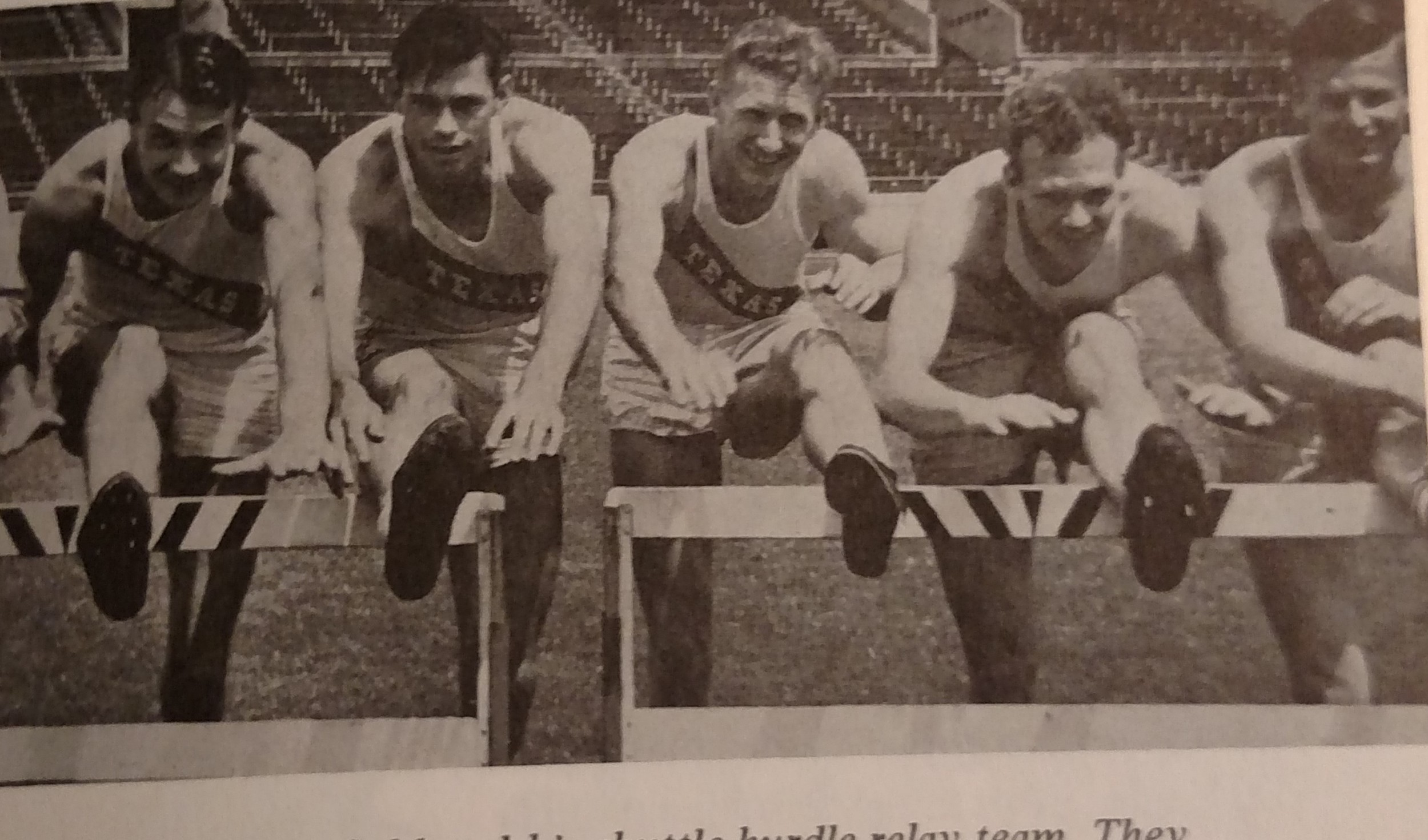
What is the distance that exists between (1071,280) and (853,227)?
102 mm

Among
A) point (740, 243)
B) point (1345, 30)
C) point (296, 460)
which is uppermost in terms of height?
point (1345, 30)

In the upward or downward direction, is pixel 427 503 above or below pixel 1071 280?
below

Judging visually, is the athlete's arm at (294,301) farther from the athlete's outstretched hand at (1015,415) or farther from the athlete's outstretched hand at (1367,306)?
the athlete's outstretched hand at (1367,306)

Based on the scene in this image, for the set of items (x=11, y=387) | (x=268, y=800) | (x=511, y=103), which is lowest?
(x=268, y=800)

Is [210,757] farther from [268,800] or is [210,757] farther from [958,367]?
[958,367]

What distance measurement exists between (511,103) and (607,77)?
0.05m

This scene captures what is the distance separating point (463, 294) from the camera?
488 mm

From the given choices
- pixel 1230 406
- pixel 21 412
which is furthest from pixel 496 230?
pixel 1230 406

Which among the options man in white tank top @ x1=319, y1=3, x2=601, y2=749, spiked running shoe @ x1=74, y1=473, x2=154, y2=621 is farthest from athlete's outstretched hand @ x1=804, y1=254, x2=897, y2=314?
spiked running shoe @ x1=74, y1=473, x2=154, y2=621

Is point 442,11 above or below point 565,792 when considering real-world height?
above

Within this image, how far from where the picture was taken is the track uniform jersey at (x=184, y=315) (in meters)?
0.49

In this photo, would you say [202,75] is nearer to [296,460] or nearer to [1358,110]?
[296,460]

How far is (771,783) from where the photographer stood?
0.46 m

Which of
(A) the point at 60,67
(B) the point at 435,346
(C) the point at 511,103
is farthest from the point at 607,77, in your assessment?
(A) the point at 60,67
